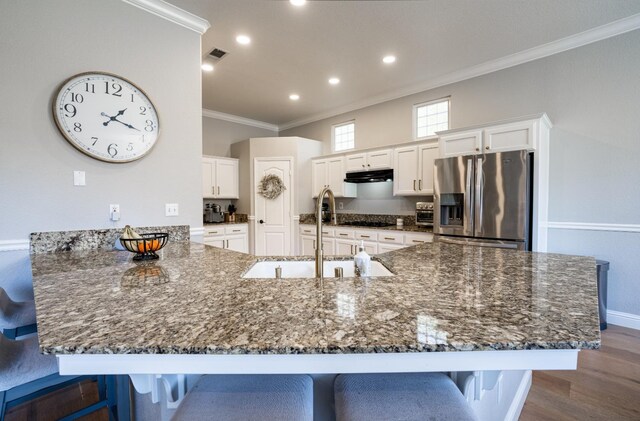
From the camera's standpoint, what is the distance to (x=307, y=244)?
518cm

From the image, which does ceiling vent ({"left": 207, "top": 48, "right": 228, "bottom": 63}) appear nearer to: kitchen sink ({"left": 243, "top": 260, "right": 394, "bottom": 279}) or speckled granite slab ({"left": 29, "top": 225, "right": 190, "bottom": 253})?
speckled granite slab ({"left": 29, "top": 225, "right": 190, "bottom": 253})

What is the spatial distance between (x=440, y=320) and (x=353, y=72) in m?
3.72

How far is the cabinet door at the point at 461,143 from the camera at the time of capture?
3.26 m

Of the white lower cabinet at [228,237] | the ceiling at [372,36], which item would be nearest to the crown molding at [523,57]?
the ceiling at [372,36]

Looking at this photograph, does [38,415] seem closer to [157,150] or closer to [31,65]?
[157,150]

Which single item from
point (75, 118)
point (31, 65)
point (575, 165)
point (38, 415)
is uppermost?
point (31, 65)

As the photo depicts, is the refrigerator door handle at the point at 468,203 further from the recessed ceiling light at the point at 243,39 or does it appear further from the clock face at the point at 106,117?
the clock face at the point at 106,117

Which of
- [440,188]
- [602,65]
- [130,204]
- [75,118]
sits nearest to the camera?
[75,118]

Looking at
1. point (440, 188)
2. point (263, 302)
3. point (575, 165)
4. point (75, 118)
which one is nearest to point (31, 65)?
point (75, 118)

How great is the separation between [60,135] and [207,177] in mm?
2986

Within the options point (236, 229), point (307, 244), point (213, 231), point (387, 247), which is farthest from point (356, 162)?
point (213, 231)

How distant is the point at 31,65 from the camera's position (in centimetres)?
196

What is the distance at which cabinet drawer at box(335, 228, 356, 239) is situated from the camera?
4.49m

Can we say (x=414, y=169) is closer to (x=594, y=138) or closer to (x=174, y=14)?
(x=594, y=138)
